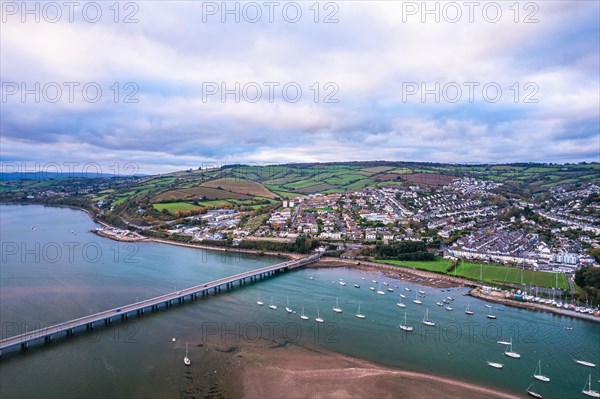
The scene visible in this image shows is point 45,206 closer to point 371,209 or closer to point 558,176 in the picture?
point 371,209

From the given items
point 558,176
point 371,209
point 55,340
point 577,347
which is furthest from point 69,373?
point 558,176

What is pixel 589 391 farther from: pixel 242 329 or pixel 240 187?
pixel 240 187

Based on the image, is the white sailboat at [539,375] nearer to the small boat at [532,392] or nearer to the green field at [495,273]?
the small boat at [532,392]

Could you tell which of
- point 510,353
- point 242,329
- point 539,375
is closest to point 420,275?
point 510,353

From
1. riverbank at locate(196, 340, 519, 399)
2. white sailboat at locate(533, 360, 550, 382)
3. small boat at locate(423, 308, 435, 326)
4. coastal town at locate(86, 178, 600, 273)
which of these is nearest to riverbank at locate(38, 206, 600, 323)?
coastal town at locate(86, 178, 600, 273)

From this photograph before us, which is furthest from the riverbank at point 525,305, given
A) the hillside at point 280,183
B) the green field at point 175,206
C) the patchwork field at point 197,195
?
the patchwork field at point 197,195

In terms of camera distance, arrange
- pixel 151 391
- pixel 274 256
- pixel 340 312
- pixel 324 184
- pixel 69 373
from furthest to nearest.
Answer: pixel 324 184
pixel 274 256
pixel 340 312
pixel 69 373
pixel 151 391

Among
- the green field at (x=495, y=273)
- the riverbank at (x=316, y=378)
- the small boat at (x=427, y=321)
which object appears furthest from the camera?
the green field at (x=495, y=273)
